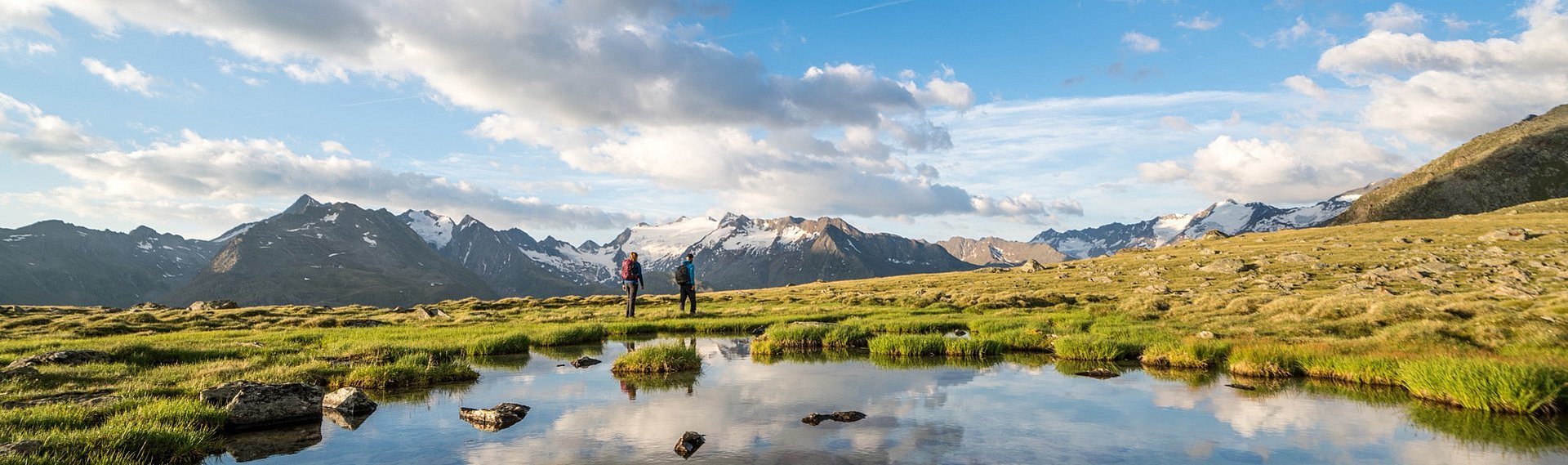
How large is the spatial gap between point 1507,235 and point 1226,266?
22146 mm

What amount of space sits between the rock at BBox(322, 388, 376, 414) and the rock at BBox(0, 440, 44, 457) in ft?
15.4

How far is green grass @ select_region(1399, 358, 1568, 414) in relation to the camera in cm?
1237

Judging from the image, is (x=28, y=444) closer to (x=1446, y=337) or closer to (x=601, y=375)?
(x=601, y=375)

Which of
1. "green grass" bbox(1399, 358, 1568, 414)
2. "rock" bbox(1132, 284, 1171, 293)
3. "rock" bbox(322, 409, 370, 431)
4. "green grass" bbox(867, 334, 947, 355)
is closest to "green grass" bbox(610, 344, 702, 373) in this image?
"rock" bbox(322, 409, 370, 431)

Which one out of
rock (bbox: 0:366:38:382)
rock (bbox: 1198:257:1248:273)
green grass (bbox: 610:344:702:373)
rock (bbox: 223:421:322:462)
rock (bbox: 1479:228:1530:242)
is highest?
rock (bbox: 1479:228:1530:242)

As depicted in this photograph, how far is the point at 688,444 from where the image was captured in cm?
1049

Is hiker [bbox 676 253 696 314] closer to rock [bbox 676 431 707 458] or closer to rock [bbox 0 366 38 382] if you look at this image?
rock [bbox 0 366 38 382]

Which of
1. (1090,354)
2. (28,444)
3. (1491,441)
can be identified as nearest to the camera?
(28,444)

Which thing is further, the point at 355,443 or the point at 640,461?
the point at 355,443

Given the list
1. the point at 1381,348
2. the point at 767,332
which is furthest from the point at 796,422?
the point at 1381,348

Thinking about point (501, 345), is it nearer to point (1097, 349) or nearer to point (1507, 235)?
point (1097, 349)

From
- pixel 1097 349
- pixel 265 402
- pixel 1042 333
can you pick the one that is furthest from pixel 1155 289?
pixel 265 402

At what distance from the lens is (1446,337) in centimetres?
2086

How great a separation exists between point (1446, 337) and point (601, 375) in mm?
25662
